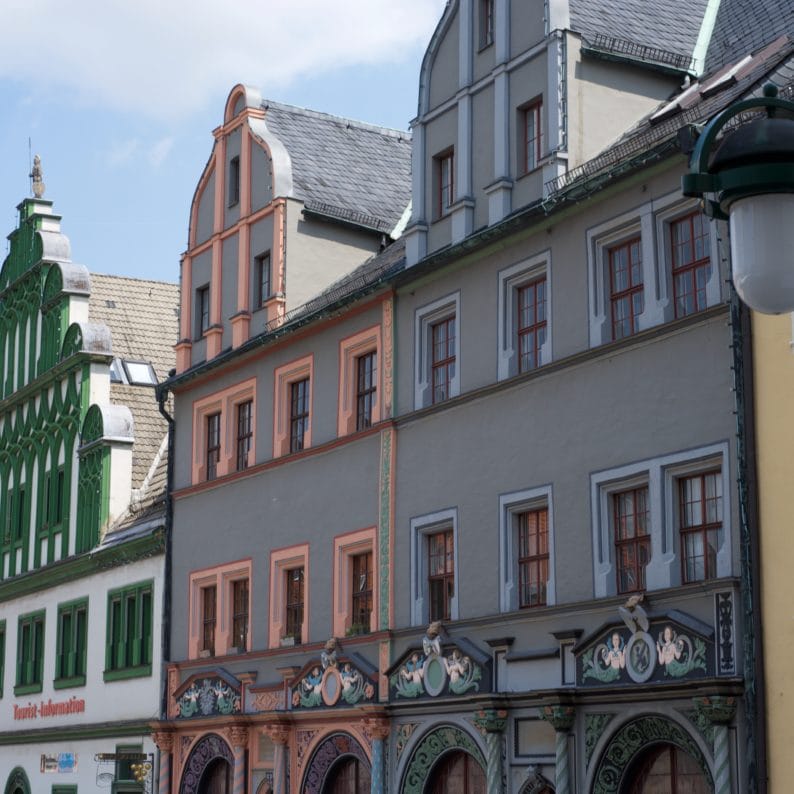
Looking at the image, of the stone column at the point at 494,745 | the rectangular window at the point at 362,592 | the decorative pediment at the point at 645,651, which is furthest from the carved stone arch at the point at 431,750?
the decorative pediment at the point at 645,651

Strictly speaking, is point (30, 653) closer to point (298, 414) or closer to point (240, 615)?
point (240, 615)

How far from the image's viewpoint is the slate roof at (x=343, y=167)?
1211 inches

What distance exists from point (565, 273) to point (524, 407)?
1.88 metres

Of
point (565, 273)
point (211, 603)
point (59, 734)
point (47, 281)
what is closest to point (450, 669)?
point (565, 273)

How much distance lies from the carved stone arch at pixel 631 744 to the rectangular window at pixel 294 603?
334 inches

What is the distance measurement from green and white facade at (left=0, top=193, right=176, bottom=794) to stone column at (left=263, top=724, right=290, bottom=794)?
533 centimetres

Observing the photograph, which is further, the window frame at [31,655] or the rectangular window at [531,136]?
the window frame at [31,655]

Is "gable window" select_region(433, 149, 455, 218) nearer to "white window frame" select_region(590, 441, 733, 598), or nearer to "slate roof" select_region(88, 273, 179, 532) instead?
"white window frame" select_region(590, 441, 733, 598)

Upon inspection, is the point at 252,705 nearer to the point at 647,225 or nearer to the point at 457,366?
the point at 457,366

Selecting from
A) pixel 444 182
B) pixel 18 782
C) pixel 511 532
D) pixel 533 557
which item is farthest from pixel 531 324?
pixel 18 782

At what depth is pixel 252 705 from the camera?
2794 cm

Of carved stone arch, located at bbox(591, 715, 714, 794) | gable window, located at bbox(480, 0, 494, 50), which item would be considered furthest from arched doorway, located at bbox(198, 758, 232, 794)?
gable window, located at bbox(480, 0, 494, 50)

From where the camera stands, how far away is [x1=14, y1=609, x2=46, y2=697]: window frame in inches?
1506

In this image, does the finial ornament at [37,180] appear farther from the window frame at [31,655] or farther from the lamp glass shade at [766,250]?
the lamp glass shade at [766,250]
